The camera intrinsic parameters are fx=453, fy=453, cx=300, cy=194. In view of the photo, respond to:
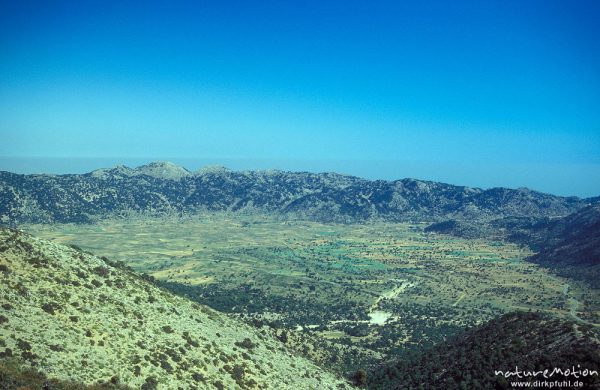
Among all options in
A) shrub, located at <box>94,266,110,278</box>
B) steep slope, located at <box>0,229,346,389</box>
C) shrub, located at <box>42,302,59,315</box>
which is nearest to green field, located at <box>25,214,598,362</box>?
steep slope, located at <box>0,229,346,389</box>

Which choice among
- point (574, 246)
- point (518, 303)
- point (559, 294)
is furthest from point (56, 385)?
point (574, 246)

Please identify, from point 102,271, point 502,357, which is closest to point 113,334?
point 102,271

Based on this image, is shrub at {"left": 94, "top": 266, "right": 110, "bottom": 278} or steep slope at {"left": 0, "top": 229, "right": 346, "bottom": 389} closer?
steep slope at {"left": 0, "top": 229, "right": 346, "bottom": 389}

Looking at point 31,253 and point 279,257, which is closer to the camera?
point 31,253

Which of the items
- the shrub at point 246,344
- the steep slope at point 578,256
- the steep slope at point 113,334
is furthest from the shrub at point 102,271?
the steep slope at point 578,256

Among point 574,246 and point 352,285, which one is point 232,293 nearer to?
point 352,285

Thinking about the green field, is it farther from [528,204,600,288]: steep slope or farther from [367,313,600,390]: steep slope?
[367,313,600,390]: steep slope
